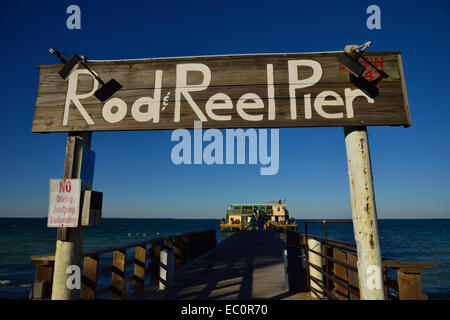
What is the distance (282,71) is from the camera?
3.26 meters

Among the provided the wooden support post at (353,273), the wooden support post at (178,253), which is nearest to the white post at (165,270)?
the wooden support post at (178,253)

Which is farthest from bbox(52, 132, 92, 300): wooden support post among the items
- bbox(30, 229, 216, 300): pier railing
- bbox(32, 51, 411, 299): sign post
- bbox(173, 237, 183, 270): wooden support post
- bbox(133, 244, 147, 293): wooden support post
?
bbox(173, 237, 183, 270): wooden support post

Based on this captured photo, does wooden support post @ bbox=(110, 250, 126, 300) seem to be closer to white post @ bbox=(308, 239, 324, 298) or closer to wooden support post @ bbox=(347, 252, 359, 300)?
white post @ bbox=(308, 239, 324, 298)

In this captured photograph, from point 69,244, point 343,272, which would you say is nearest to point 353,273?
point 343,272

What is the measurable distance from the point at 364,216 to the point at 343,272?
244cm

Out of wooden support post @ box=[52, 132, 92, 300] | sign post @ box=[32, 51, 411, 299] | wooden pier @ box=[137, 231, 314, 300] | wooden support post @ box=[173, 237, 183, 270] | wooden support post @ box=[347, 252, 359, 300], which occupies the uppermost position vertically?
sign post @ box=[32, 51, 411, 299]

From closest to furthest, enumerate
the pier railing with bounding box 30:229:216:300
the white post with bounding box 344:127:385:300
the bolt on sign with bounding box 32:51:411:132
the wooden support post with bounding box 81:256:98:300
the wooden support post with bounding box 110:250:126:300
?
the white post with bounding box 344:127:385:300 → the bolt on sign with bounding box 32:51:411:132 → the pier railing with bounding box 30:229:216:300 → the wooden support post with bounding box 81:256:98:300 → the wooden support post with bounding box 110:250:126:300

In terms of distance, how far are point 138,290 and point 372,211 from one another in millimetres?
5085

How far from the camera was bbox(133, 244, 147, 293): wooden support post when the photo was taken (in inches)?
225

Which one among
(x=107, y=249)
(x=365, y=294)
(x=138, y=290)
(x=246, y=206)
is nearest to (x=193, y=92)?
(x=365, y=294)

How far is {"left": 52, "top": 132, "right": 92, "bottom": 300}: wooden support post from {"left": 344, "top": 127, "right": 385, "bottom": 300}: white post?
3107 mm

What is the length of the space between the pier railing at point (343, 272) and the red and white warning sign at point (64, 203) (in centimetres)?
328

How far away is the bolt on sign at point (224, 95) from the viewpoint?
3.05 metres

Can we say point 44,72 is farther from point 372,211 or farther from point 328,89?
point 372,211
